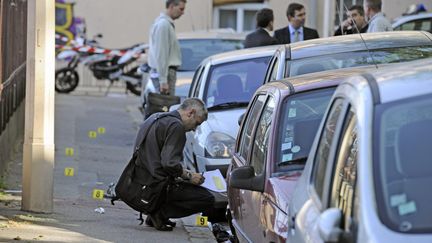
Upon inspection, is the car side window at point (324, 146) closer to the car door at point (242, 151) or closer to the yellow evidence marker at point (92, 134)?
the car door at point (242, 151)

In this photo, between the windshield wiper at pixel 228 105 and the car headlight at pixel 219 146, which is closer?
the car headlight at pixel 219 146

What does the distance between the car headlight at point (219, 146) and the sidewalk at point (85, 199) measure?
0.78 m

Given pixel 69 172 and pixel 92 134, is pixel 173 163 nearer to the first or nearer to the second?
pixel 69 172

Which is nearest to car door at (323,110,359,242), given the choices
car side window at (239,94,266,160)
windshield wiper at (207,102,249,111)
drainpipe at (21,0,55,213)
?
car side window at (239,94,266,160)

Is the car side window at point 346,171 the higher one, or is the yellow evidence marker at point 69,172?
the car side window at point 346,171

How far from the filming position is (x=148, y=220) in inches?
398

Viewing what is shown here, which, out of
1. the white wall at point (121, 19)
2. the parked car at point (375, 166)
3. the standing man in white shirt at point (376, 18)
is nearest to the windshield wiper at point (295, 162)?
the parked car at point (375, 166)

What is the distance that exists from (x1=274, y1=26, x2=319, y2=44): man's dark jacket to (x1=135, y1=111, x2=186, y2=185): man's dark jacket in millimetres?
4987

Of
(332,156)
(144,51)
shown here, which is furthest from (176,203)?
(144,51)

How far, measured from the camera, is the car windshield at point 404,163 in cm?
430

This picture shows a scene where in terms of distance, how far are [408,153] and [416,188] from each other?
16 centimetres

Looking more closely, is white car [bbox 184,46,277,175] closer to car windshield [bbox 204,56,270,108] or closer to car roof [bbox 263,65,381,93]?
car windshield [bbox 204,56,270,108]

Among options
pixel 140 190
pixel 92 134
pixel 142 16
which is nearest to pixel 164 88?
pixel 92 134

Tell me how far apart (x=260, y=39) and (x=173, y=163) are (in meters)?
5.44
